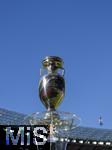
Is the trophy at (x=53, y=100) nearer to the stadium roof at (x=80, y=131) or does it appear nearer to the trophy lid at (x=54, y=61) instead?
the trophy lid at (x=54, y=61)

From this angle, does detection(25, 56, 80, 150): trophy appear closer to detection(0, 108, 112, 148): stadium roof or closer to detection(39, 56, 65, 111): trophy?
detection(39, 56, 65, 111): trophy

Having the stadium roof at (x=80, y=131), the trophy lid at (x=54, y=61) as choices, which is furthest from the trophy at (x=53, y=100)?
the stadium roof at (x=80, y=131)

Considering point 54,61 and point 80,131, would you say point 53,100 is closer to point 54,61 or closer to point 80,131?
point 54,61

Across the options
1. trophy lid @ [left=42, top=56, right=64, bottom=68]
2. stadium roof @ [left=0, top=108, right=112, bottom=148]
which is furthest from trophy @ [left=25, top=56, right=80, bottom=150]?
stadium roof @ [left=0, top=108, right=112, bottom=148]

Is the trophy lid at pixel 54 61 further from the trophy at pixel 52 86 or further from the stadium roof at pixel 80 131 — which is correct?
the stadium roof at pixel 80 131

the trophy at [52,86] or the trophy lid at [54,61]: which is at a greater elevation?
the trophy lid at [54,61]

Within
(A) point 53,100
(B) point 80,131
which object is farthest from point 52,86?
(B) point 80,131

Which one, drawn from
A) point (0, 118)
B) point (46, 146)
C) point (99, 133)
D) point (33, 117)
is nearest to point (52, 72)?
point (33, 117)

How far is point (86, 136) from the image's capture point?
2785 inches

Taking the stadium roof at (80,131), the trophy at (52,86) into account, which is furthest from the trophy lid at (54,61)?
the stadium roof at (80,131)

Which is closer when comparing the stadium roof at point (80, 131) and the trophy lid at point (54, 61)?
the trophy lid at point (54, 61)

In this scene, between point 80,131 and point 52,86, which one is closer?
point 52,86

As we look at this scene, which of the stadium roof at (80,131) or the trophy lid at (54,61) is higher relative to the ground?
the stadium roof at (80,131)

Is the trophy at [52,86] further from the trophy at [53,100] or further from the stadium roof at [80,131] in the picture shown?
the stadium roof at [80,131]
